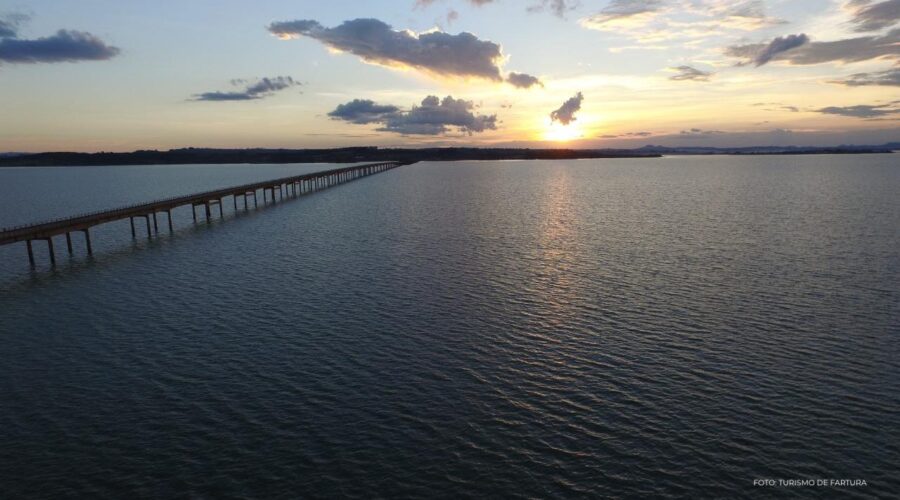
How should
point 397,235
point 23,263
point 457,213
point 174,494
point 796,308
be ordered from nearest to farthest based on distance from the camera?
point 174,494 → point 796,308 → point 23,263 → point 397,235 → point 457,213

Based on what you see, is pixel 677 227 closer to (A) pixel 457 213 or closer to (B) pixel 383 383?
(A) pixel 457 213

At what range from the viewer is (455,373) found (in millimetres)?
27250

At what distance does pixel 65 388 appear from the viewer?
25.7m

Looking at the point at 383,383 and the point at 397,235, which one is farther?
the point at 397,235

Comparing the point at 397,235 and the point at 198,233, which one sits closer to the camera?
the point at 397,235

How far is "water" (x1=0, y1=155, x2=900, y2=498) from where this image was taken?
1911 cm

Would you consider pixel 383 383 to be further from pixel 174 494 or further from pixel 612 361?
pixel 612 361

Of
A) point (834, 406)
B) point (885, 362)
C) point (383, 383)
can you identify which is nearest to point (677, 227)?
point (885, 362)

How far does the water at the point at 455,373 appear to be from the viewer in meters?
19.1

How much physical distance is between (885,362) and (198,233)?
7917cm

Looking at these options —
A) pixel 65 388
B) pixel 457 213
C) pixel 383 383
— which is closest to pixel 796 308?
pixel 383 383

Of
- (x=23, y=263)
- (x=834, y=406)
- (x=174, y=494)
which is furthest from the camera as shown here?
(x=23, y=263)

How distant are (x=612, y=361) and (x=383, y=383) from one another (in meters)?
12.0

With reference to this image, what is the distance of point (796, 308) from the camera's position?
36.4 m
